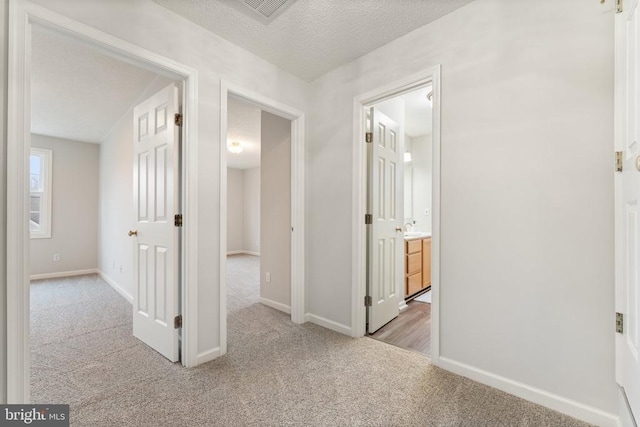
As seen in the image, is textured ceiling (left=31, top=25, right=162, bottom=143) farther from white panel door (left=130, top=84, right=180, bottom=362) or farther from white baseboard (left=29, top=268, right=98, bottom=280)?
white baseboard (left=29, top=268, right=98, bottom=280)

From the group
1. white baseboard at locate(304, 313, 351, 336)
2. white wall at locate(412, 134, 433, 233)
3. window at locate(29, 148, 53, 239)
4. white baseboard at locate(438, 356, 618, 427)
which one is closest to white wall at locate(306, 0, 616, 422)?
white baseboard at locate(438, 356, 618, 427)

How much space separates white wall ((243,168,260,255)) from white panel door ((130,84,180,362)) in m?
5.35

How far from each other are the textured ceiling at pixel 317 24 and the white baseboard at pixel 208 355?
2438 millimetres

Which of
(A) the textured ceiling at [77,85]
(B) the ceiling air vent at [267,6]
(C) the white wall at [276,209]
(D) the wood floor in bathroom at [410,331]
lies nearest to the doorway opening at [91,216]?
(A) the textured ceiling at [77,85]

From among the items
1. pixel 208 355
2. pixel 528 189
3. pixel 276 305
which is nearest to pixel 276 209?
pixel 276 305

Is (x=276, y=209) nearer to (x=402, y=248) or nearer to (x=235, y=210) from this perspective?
(x=402, y=248)

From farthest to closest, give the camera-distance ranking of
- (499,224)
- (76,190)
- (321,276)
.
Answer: (76,190) < (321,276) < (499,224)

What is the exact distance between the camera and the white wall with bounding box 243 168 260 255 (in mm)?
7832

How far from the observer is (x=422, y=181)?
4875mm

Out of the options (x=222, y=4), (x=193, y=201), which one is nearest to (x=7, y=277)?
(x=193, y=201)

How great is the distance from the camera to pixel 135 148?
2518 mm

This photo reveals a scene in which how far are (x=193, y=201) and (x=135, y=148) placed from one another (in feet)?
3.52

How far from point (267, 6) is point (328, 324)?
264cm

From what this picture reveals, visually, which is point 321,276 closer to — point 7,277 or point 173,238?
point 173,238
